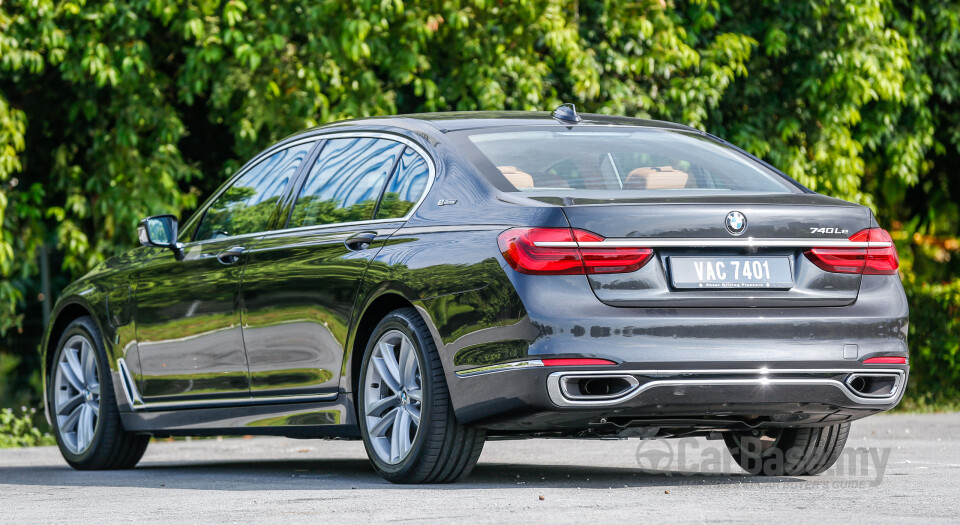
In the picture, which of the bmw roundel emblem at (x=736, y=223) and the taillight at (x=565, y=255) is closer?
the taillight at (x=565, y=255)

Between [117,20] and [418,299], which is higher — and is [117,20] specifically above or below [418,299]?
above

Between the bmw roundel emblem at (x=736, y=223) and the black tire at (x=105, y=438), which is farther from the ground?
the bmw roundel emblem at (x=736, y=223)

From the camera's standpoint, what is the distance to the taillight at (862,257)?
6305mm

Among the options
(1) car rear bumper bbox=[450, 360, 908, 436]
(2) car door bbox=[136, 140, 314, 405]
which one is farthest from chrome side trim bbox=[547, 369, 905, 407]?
(2) car door bbox=[136, 140, 314, 405]

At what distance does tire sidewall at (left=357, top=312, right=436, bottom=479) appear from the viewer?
6.43 metres

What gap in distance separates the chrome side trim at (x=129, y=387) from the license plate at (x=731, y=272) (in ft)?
11.5

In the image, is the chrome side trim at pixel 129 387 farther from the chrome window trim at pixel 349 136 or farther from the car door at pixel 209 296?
the chrome window trim at pixel 349 136

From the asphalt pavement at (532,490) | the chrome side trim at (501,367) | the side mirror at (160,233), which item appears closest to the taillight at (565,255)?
the chrome side trim at (501,367)

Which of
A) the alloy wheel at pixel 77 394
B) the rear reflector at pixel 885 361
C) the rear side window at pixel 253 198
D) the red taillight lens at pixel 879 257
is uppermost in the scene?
the rear side window at pixel 253 198

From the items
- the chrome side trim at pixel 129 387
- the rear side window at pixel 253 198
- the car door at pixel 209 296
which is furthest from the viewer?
the chrome side trim at pixel 129 387

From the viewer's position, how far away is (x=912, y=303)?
14391mm

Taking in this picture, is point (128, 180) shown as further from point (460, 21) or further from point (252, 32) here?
point (460, 21)

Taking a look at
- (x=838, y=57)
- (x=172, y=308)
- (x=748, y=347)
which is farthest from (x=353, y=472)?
(x=838, y=57)

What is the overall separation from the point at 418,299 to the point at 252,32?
6.61 m
